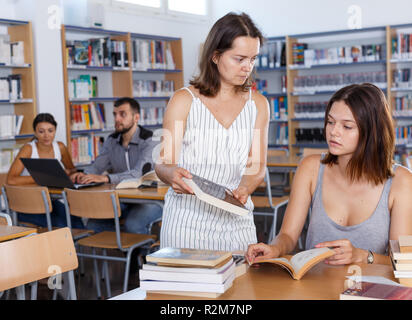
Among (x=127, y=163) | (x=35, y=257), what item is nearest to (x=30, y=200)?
(x=127, y=163)

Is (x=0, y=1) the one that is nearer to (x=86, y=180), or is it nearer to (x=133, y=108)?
(x=133, y=108)

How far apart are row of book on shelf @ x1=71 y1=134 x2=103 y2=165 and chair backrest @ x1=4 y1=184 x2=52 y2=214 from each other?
2.32 meters

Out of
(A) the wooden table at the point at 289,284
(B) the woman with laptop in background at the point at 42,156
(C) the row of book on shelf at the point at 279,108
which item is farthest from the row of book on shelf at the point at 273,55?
(A) the wooden table at the point at 289,284

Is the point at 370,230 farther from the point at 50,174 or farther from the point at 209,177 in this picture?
the point at 50,174

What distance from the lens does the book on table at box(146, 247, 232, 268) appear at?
1.31m

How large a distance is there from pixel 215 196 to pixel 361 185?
0.55 meters

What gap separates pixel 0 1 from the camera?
19.2 feet

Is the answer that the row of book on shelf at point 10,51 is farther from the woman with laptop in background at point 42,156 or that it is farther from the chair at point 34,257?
the chair at point 34,257

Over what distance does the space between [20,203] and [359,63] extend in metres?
5.04

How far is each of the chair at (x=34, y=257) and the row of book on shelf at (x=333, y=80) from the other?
583 cm

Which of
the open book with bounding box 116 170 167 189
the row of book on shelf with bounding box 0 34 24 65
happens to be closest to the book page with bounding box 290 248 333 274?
the open book with bounding box 116 170 167 189

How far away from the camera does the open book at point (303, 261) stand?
1.47 m
